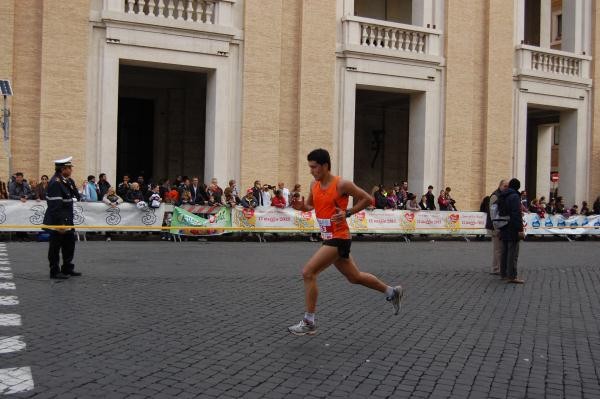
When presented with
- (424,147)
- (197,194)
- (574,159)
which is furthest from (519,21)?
(197,194)

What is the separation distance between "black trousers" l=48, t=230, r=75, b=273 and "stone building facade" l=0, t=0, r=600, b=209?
8542 mm

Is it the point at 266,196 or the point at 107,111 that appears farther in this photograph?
the point at 266,196

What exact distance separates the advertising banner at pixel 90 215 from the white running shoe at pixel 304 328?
10.7 m

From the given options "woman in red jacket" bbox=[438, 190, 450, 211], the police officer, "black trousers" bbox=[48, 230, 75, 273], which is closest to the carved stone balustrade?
"woman in red jacket" bbox=[438, 190, 450, 211]

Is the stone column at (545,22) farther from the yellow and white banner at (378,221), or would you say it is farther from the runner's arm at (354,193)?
the runner's arm at (354,193)

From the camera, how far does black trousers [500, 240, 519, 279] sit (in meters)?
12.0

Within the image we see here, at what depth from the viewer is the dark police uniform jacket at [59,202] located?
1102 cm

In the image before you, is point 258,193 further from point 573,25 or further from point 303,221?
point 573,25

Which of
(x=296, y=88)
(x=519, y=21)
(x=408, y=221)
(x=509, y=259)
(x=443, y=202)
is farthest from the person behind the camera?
(x=519, y=21)

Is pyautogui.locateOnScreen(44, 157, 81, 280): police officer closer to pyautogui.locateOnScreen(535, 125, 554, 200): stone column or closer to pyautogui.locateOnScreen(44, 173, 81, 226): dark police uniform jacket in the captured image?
pyautogui.locateOnScreen(44, 173, 81, 226): dark police uniform jacket

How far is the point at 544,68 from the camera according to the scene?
28031mm

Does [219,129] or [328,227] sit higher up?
[219,129]

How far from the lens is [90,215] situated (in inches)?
711

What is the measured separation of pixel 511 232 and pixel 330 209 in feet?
20.1
